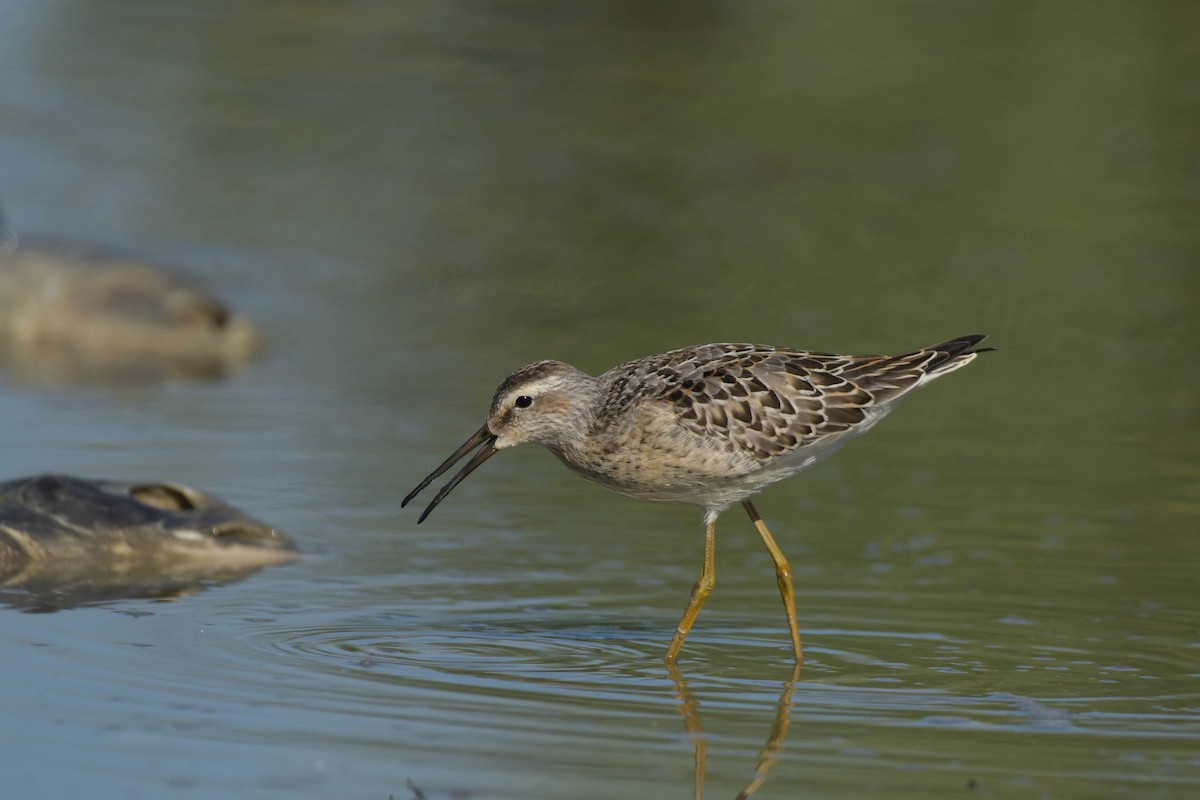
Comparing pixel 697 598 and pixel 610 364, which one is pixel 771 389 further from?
pixel 610 364

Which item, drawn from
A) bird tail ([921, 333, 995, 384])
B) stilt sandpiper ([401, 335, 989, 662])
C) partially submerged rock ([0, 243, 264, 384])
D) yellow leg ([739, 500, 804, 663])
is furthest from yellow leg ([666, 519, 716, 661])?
partially submerged rock ([0, 243, 264, 384])

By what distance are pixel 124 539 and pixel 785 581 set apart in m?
2.89

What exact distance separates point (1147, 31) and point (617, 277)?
776cm

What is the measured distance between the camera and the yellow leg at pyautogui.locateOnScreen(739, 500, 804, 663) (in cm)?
743

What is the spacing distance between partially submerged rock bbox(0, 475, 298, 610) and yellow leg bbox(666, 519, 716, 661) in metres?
1.96

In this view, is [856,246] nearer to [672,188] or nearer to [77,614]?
[672,188]

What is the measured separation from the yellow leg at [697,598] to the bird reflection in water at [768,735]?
13 cm

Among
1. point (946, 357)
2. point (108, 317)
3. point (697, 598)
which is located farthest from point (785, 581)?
point (108, 317)

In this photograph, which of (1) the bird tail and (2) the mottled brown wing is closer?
(2) the mottled brown wing

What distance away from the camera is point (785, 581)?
7.93 m

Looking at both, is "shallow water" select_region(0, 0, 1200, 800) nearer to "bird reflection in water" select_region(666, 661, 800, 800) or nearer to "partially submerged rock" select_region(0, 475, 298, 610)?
"bird reflection in water" select_region(666, 661, 800, 800)

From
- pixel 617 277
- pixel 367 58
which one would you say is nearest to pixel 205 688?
pixel 617 277

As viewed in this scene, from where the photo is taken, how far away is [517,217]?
53.9 feet

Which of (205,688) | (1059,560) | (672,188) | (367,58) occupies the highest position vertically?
(367,58)
